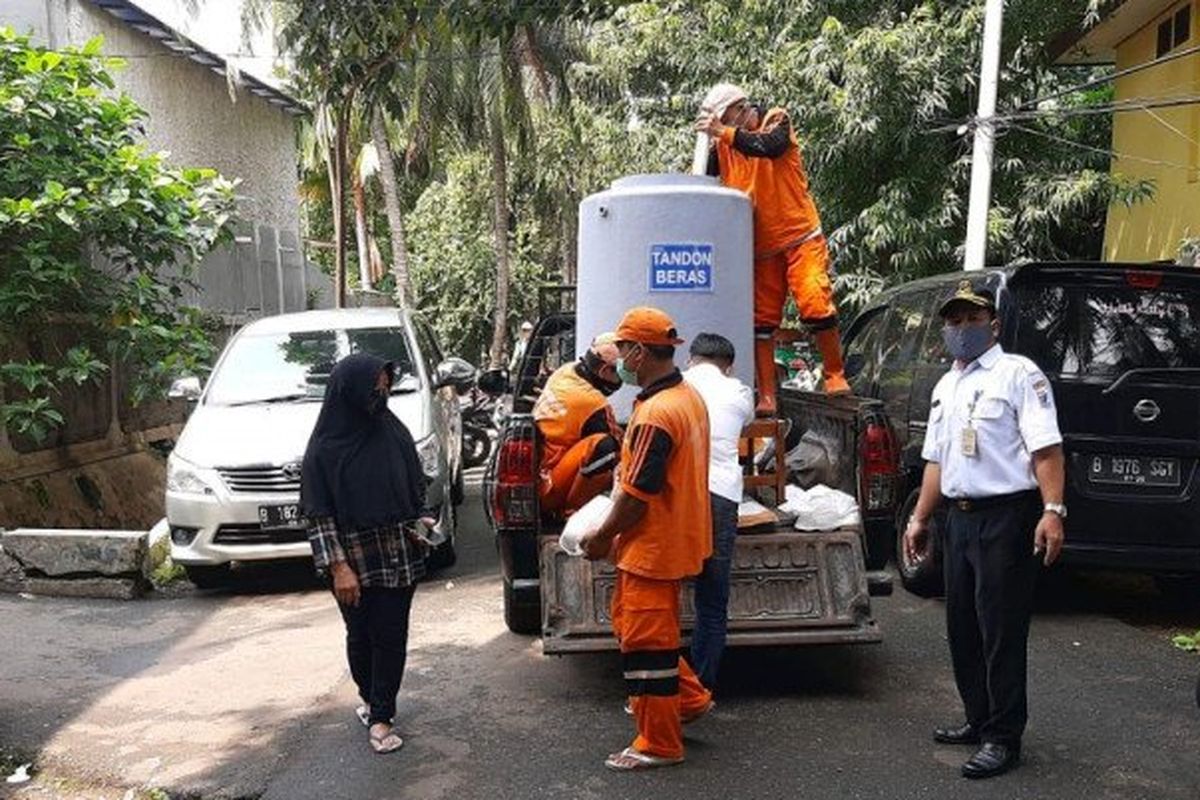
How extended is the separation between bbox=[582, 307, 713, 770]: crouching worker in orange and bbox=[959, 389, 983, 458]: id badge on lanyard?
0.94 meters

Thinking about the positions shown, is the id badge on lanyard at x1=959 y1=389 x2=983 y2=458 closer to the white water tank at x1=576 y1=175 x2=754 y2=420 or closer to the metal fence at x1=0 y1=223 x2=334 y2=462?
the white water tank at x1=576 y1=175 x2=754 y2=420

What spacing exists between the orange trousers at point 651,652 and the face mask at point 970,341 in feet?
4.46

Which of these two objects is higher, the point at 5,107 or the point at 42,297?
the point at 5,107

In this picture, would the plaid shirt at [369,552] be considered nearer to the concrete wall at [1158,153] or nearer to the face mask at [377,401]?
the face mask at [377,401]

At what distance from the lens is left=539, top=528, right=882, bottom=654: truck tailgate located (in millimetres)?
4848

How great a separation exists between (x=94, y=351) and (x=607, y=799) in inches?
300

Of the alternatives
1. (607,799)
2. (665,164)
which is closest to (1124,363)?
(607,799)

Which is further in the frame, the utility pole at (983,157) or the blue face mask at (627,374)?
the utility pole at (983,157)

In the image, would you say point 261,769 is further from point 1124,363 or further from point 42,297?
point 42,297

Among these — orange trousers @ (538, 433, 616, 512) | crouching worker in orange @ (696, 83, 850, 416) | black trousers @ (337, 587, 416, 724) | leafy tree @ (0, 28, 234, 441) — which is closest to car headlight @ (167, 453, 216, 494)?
leafy tree @ (0, 28, 234, 441)

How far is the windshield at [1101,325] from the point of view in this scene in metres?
6.07

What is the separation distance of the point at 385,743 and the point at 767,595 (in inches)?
69.0

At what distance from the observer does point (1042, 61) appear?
12945 millimetres

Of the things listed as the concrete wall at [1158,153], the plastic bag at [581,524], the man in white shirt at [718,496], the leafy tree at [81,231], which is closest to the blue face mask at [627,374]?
the man in white shirt at [718,496]
